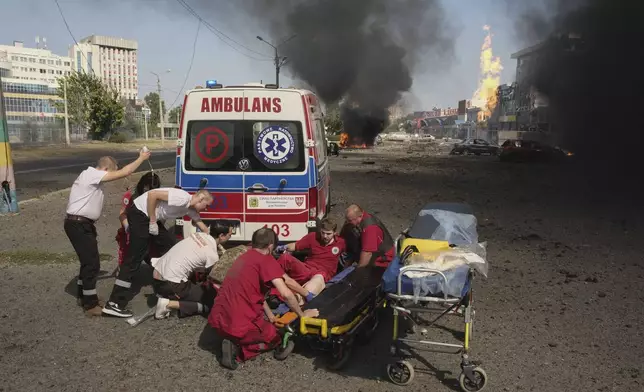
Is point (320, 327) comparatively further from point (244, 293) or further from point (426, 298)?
point (426, 298)

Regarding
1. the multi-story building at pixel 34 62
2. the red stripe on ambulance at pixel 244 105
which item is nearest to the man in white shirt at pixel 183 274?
the red stripe on ambulance at pixel 244 105

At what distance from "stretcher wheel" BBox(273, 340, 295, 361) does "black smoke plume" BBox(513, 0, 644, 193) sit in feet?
60.5

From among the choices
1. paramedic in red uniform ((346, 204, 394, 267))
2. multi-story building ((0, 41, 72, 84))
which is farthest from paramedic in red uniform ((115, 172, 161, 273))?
multi-story building ((0, 41, 72, 84))

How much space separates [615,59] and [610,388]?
25205mm

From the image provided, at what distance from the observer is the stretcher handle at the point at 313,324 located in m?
4.08

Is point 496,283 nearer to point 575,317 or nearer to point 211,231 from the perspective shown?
point 575,317

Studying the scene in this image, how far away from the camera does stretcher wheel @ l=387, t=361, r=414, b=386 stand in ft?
12.8

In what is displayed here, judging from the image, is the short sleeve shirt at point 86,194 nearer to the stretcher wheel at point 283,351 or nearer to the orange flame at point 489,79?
the stretcher wheel at point 283,351

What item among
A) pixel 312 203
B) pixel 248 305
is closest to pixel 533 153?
pixel 312 203

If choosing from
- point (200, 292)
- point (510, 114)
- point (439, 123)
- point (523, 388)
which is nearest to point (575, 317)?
point (523, 388)

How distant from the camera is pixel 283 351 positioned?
14.4 feet

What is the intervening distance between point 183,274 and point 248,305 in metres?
1.25

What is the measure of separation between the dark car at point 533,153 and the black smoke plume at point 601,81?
2.95ft

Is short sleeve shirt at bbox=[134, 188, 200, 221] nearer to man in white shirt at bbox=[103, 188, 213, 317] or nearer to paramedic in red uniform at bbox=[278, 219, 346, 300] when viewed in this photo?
man in white shirt at bbox=[103, 188, 213, 317]
